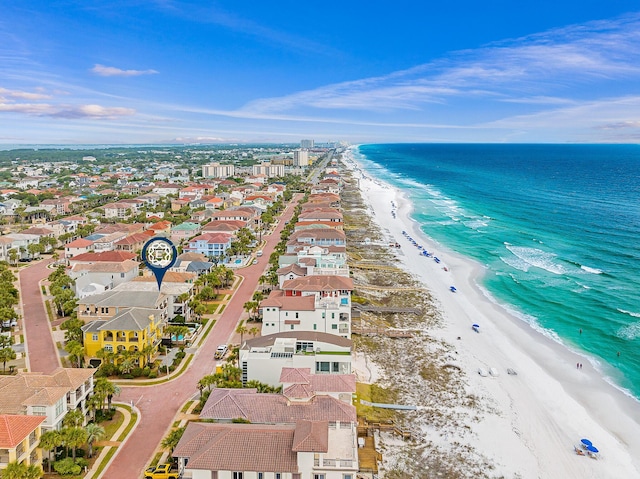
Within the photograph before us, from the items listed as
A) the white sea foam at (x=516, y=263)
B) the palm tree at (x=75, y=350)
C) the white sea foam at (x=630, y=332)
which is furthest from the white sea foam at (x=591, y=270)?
the palm tree at (x=75, y=350)

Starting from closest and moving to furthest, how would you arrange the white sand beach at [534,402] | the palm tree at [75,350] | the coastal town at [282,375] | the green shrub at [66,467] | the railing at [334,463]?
the railing at [334,463] < the green shrub at [66,467] < the coastal town at [282,375] < the white sand beach at [534,402] < the palm tree at [75,350]

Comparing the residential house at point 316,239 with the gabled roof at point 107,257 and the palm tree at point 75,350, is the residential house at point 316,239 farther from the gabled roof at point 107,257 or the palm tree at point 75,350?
the palm tree at point 75,350

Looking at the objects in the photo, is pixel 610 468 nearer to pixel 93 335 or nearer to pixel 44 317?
pixel 93 335

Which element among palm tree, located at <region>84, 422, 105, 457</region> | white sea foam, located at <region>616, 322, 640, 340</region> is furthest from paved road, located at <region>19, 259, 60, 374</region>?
white sea foam, located at <region>616, 322, 640, 340</region>

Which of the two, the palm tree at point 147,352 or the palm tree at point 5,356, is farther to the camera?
the palm tree at point 147,352

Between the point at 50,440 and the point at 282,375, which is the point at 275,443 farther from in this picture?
the point at 50,440

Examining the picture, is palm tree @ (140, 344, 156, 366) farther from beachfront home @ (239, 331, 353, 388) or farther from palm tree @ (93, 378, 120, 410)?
beachfront home @ (239, 331, 353, 388)

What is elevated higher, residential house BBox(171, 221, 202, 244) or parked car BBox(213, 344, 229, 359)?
residential house BBox(171, 221, 202, 244)
